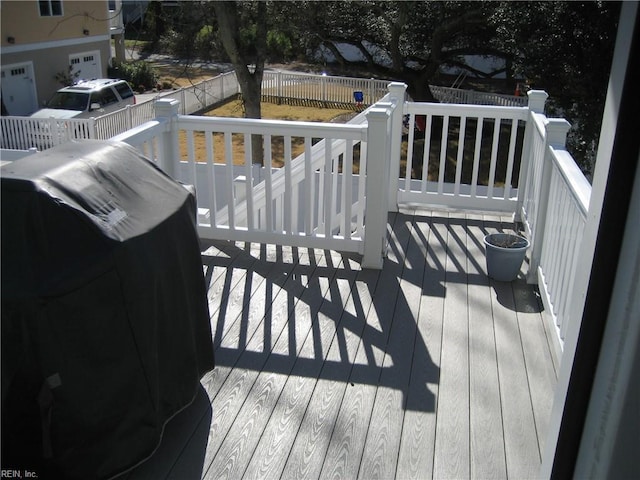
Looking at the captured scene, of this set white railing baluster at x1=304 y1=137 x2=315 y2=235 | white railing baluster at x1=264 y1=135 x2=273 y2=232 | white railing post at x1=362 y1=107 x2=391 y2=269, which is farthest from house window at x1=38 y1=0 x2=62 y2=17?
white railing post at x1=362 y1=107 x2=391 y2=269

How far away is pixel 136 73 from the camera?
Result: 73.7 feet

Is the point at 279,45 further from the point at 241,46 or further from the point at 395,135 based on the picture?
the point at 395,135

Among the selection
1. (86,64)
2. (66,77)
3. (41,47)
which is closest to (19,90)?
(41,47)

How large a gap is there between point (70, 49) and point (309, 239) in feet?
60.8

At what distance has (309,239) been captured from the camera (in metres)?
4.11

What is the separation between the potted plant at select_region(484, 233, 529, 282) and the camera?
374 centimetres

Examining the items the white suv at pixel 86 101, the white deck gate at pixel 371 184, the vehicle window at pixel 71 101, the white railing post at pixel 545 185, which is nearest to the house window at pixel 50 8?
the white suv at pixel 86 101

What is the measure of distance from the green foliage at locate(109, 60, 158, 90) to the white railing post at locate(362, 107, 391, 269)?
66.9 feet

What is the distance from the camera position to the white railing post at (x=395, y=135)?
15.0 feet

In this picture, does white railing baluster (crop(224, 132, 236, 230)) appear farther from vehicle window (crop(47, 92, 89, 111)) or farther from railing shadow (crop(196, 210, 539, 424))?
vehicle window (crop(47, 92, 89, 111))

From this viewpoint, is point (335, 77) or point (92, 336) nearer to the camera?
point (92, 336)

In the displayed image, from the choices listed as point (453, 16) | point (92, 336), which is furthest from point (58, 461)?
point (453, 16)

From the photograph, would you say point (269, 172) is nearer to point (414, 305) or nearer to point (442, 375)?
point (414, 305)

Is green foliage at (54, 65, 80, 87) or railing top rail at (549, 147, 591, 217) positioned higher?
railing top rail at (549, 147, 591, 217)
